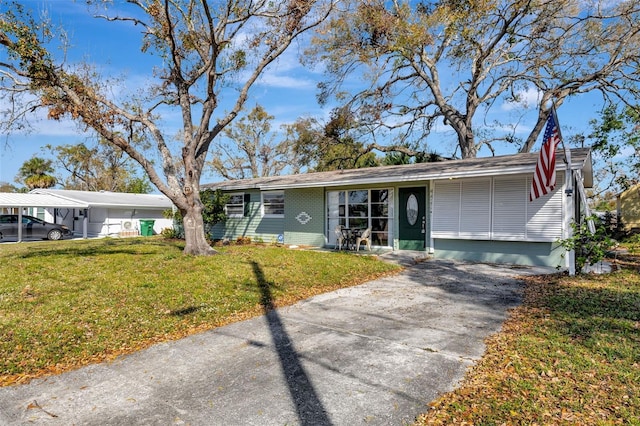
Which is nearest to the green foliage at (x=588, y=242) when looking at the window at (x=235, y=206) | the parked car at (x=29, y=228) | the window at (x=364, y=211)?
the window at (x=364, y=211)

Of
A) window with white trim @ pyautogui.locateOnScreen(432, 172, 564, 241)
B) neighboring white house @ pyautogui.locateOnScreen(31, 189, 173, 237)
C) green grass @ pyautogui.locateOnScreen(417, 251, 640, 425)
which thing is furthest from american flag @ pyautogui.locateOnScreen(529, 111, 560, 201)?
neighboring white house @ pyautogui.locateOnScreen(31, 189, 173, 237)

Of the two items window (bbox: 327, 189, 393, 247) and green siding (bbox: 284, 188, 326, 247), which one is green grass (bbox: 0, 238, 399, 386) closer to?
window (bbox: 327, 189, 393, 247)

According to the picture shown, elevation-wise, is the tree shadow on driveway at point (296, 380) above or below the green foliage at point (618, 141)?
below

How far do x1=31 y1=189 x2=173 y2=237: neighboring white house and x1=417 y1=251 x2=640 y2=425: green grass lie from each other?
73.7ft

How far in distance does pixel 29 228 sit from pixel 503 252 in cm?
2216

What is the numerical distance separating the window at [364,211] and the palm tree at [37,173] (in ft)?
101

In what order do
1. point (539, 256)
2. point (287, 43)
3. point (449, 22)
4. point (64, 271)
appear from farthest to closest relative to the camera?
point (449, 22)
point (287, 43)
point (539, 256)
point (64, 271)

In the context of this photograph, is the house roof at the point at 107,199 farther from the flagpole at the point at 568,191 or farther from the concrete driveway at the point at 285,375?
the flagpole at the point at 568,191

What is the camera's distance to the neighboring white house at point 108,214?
2350cm

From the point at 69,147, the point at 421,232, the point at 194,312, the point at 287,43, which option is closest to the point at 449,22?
the point at 287,43

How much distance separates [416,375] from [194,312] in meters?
3.46

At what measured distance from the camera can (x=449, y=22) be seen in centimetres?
1457

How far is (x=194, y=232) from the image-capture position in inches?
437

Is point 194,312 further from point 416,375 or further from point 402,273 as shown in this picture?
point 402,273
